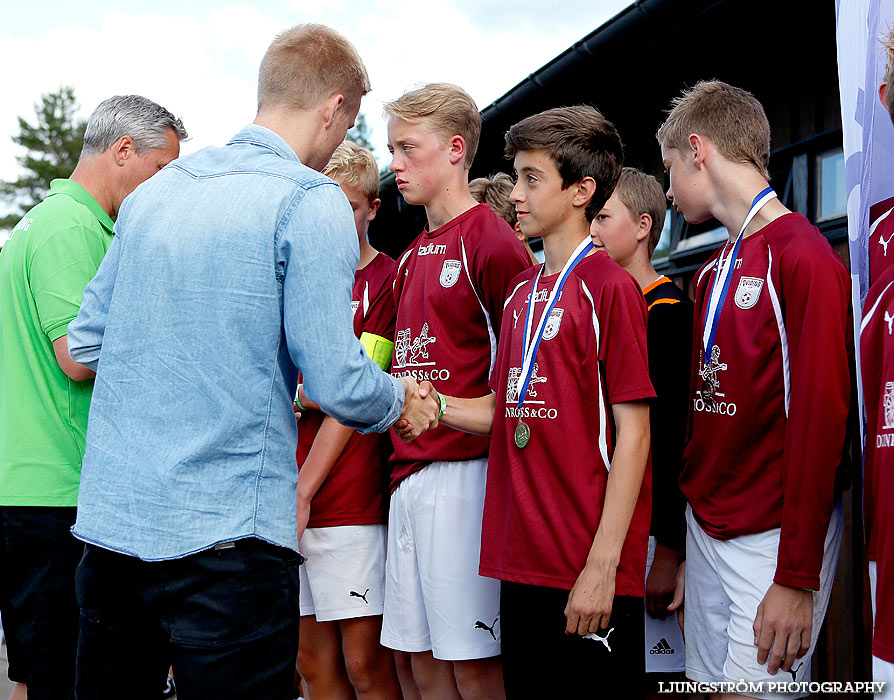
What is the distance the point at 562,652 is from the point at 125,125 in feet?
8.76

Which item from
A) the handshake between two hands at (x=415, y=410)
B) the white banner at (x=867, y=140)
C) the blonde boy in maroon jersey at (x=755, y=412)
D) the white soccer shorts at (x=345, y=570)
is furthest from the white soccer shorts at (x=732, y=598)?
the white soccer shorts at (x=345, y=570)

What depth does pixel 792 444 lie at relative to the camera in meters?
2.42

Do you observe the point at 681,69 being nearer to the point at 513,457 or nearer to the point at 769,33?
the point at 769,33

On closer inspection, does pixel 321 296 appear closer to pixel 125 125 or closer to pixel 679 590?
pixel 679 590

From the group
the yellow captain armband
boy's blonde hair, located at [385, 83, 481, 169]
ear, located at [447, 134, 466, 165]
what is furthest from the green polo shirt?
ear, located at [447, 134, 466, 165]

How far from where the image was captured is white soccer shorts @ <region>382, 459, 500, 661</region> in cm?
315

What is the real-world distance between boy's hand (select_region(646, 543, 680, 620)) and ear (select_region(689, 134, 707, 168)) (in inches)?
53.6

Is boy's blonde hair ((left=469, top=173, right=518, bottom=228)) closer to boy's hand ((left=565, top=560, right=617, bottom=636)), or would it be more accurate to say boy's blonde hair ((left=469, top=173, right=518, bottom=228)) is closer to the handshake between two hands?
the handshake between two hands

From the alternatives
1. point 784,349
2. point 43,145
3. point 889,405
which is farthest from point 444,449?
point 43,145

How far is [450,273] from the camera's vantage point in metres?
3.38

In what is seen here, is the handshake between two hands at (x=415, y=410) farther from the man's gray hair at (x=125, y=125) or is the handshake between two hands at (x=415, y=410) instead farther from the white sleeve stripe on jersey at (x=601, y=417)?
the man's gray hair at (x=125, y=125)

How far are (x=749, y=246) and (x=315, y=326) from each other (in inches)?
54.4

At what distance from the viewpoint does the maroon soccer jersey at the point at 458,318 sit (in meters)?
3.31

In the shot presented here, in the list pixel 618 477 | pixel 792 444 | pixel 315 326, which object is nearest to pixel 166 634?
pixel 315 326
